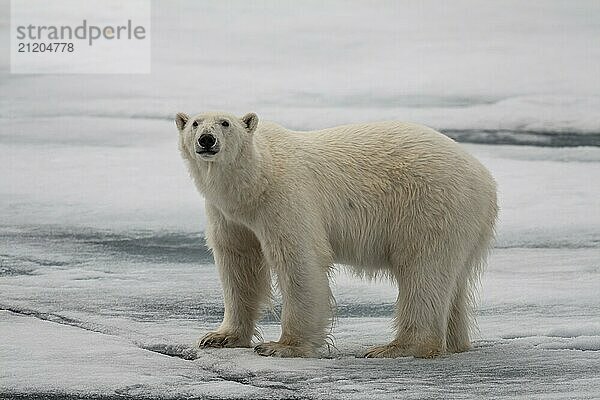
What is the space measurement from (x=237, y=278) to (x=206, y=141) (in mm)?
851

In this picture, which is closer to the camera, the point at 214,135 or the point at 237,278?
the point at 214,135

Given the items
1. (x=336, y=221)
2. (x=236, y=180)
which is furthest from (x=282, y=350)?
(x=236, y=180)

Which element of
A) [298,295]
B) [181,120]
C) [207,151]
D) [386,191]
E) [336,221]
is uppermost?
[181,120]

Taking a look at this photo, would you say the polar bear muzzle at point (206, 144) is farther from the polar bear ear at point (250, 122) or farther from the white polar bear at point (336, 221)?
the polar bear ear at point (250, 122)

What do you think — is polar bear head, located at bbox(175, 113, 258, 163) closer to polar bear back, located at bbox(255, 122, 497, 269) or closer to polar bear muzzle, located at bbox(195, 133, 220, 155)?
polar bear muzzle, located at bbox(195, 133, 220, 155)

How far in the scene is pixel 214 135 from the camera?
560cm

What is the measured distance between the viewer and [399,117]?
11.3m

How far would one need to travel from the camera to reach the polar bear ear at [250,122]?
5.78 meters

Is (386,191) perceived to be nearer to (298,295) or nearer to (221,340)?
(298,295)

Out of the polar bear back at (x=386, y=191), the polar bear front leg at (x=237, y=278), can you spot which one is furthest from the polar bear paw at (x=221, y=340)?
the polar bear back at (x=386, y=191)

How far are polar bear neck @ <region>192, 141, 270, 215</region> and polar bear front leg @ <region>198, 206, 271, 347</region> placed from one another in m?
0.24

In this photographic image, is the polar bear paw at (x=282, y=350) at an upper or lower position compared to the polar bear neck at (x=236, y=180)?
lower

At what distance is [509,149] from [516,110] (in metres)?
0.80

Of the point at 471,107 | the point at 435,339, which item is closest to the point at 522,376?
the point at 435,339
